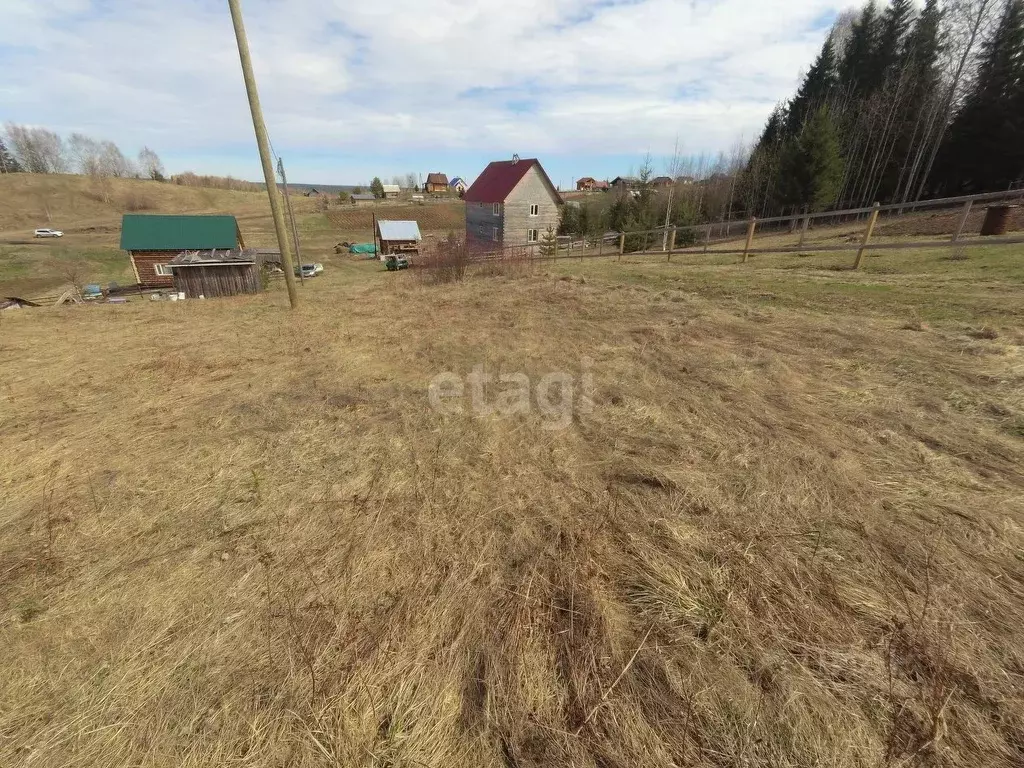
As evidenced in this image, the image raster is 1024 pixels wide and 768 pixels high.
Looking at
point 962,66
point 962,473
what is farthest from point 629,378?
point 962,66

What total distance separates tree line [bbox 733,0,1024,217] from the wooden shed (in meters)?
36.6

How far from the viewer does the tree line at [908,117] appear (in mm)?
25375

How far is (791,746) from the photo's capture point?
171 centimetres

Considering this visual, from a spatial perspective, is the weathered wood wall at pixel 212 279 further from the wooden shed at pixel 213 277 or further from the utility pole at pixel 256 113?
the utility pole at pixel 256 113

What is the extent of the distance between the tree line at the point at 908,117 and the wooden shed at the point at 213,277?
36566 mm

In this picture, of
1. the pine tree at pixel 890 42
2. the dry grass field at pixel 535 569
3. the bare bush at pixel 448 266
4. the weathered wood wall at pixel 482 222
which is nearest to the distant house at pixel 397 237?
the weathered wood wall at pixel 482 222

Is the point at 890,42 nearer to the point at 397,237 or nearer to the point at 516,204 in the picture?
the point at 516,204

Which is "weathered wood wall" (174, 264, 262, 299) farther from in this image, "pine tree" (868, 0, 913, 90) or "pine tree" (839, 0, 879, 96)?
"pine tree" (839, 0, 879, 96)

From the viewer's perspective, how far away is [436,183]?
102688mm

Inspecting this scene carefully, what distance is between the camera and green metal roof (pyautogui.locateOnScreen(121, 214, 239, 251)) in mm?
27422

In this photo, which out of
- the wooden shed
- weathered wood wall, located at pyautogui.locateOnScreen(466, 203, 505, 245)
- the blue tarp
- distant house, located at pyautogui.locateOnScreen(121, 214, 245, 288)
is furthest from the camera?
the blue tarp

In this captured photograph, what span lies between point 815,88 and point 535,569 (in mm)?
54178

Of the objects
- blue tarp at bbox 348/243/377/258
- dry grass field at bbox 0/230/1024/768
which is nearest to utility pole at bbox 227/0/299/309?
dry grass field at bbox 0/230/1024/768

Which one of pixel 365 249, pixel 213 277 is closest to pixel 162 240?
pixel 213 277
